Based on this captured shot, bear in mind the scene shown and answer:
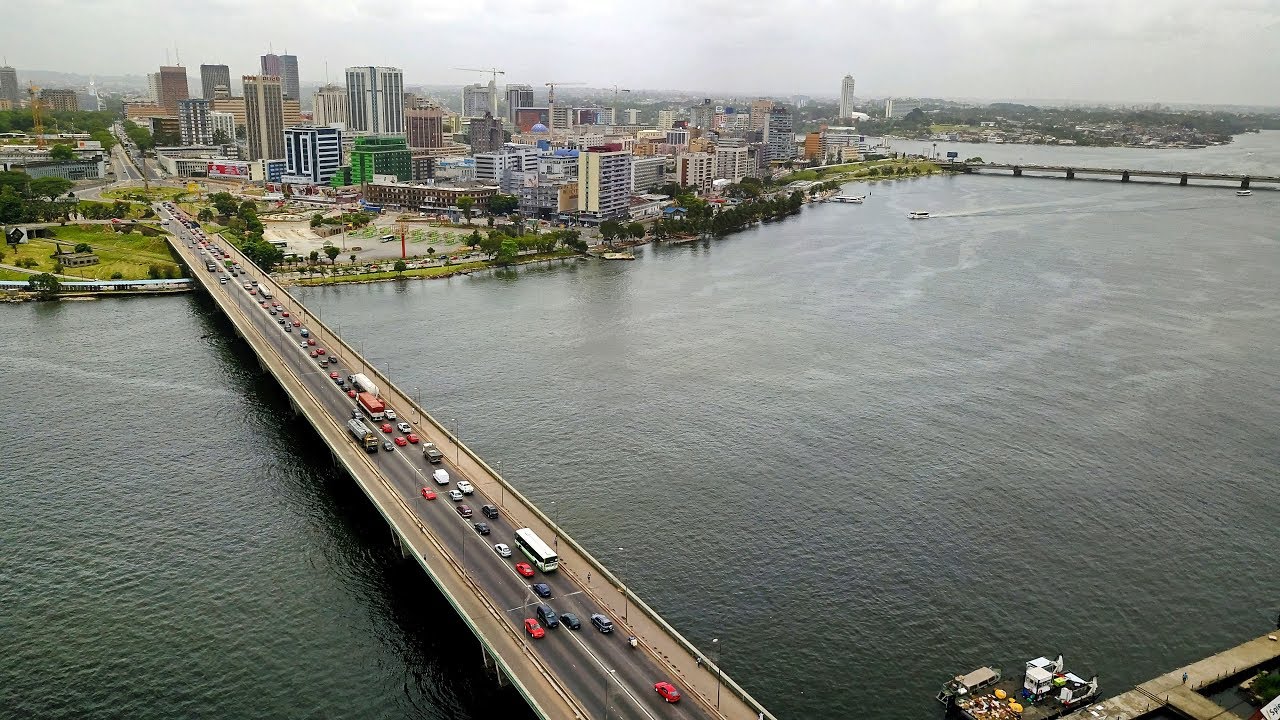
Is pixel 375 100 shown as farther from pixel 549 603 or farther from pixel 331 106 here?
pixel 549 603

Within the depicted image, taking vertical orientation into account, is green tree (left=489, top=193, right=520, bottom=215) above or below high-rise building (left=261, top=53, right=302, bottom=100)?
below

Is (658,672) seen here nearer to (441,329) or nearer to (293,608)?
(293,608)

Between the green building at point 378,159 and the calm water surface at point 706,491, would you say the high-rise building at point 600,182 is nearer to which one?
the calm water surface at point 706,491

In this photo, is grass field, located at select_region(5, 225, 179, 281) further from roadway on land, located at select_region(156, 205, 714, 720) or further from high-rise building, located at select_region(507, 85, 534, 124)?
high-rise building, located at select_region(507, 85, 534, 124)

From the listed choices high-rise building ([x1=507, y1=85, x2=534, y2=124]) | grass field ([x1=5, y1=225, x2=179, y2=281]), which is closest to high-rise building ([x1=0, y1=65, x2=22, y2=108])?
high-rise building ([x1=507, y1=85, x2=534, y2=124])

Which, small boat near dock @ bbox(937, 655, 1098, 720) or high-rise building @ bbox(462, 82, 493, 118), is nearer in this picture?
small boat near dock @ bbox(937, 655, 1098, 720)

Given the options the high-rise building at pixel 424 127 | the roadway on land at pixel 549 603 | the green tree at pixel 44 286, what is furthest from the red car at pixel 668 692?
the high-rise building at pixel 424 127
